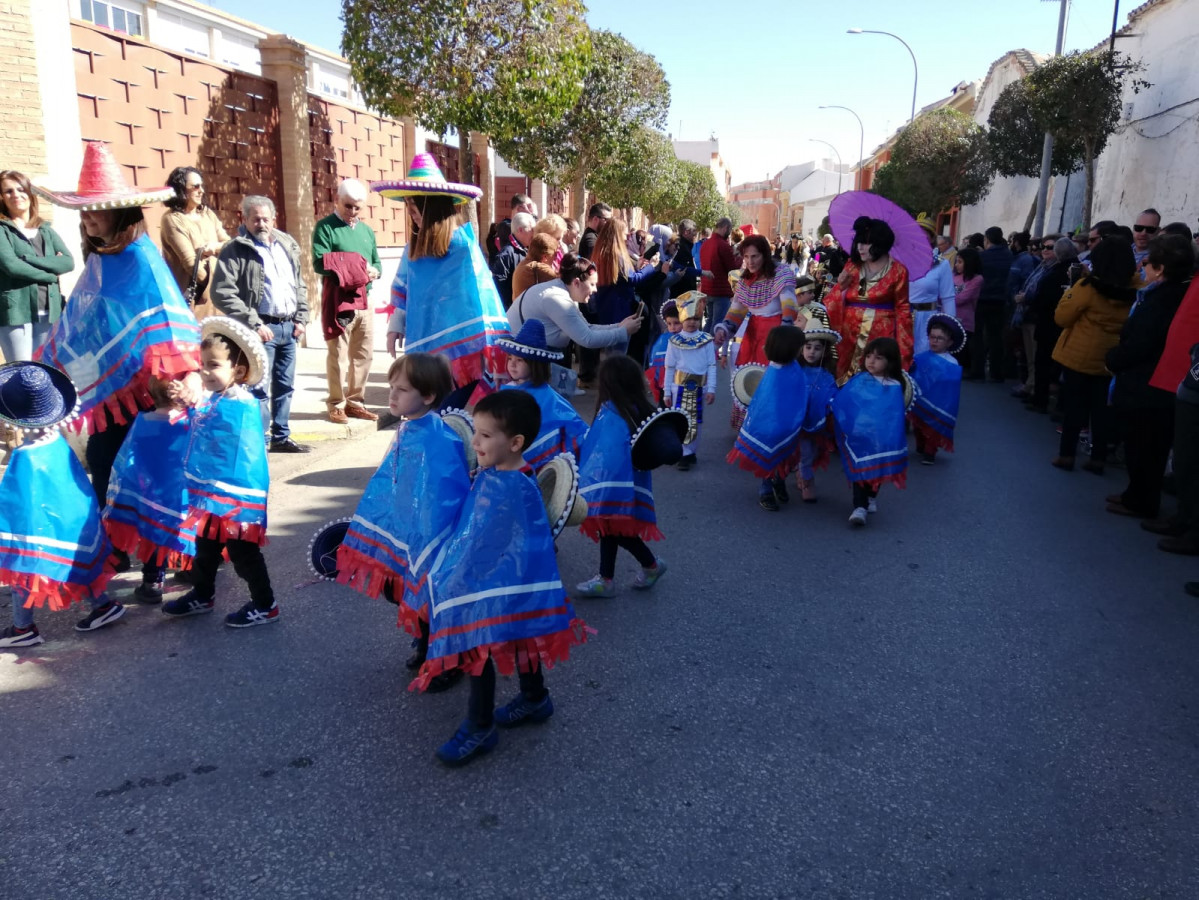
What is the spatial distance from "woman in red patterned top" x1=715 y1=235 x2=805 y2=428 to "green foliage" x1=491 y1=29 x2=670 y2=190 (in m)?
10.7

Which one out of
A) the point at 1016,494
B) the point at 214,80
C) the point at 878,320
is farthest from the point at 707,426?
the point at 214,80

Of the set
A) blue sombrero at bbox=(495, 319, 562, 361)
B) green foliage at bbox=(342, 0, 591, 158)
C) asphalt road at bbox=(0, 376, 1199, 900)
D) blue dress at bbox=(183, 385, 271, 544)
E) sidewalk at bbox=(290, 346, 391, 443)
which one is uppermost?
green foliage at bbox=(342, 0, 591, 158)

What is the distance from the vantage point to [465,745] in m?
2.98

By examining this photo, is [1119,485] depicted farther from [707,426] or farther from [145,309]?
[145,309]

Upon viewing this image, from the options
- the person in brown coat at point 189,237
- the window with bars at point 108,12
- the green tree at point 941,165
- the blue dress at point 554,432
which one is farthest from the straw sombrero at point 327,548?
the window with bars at point 108,12

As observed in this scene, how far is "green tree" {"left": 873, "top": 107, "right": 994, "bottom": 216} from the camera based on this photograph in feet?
84.5

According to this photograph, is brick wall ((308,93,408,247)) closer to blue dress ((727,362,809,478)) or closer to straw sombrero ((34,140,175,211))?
blue dress ((727,362,809,478))

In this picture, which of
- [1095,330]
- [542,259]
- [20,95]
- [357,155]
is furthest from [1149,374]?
[357,155]

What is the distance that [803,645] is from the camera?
3963 millimetres

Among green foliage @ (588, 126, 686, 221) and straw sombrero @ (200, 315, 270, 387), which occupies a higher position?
green foliage @ (588, 126, 686, 221)

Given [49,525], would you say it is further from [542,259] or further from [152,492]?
[542,259]

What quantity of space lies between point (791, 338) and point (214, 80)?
8.44 m

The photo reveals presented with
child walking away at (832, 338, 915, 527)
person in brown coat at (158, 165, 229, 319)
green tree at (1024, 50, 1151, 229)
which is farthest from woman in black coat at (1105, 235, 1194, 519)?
green tree at (1024, 50, 1151, 229)

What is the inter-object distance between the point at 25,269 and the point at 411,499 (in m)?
4.25
